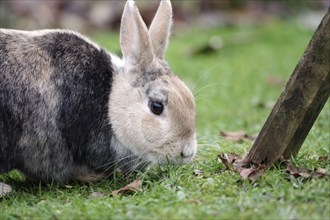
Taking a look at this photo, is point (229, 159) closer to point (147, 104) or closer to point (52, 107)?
point (147, 104)

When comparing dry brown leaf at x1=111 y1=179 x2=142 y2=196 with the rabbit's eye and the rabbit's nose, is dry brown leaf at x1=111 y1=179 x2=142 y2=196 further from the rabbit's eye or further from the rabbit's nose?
the rabbit's eye

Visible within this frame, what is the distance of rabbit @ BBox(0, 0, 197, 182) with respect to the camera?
4488mm

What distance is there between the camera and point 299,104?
399cm

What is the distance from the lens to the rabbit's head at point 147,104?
4488 millimetres

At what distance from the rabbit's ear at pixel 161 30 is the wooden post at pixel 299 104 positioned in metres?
1.21

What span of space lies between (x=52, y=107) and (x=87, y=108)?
0.26m

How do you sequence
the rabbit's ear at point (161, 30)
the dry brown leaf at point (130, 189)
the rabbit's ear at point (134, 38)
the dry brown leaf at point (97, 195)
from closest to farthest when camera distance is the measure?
the dry brown leaf at point (130, 189) < the dry brown leaf at point (97, 195) < the rabbit's ear at point (134, 38) < the rabbit's ear at point (161, 30)

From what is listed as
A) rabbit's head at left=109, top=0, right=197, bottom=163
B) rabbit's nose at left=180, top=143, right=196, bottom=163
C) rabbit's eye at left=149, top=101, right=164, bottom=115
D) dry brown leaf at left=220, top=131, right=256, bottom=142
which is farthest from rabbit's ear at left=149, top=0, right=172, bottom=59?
dry brown leaf at left=220, top=131, right=256, bottom=142

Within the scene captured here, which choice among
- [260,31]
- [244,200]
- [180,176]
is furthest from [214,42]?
[244,200]

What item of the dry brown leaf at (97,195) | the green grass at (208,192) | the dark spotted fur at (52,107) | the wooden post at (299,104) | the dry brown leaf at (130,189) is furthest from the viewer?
the dark spotted fur at (52,107)

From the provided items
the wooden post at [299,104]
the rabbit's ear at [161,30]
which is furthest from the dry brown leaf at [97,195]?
the rabbit's ear at [161,30]

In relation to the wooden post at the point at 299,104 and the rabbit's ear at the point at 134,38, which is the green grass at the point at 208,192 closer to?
the wooden post at the point at 299,104

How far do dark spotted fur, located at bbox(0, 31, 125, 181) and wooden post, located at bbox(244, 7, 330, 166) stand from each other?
46.6 inches

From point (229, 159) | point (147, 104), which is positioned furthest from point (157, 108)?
point (229, 159)
